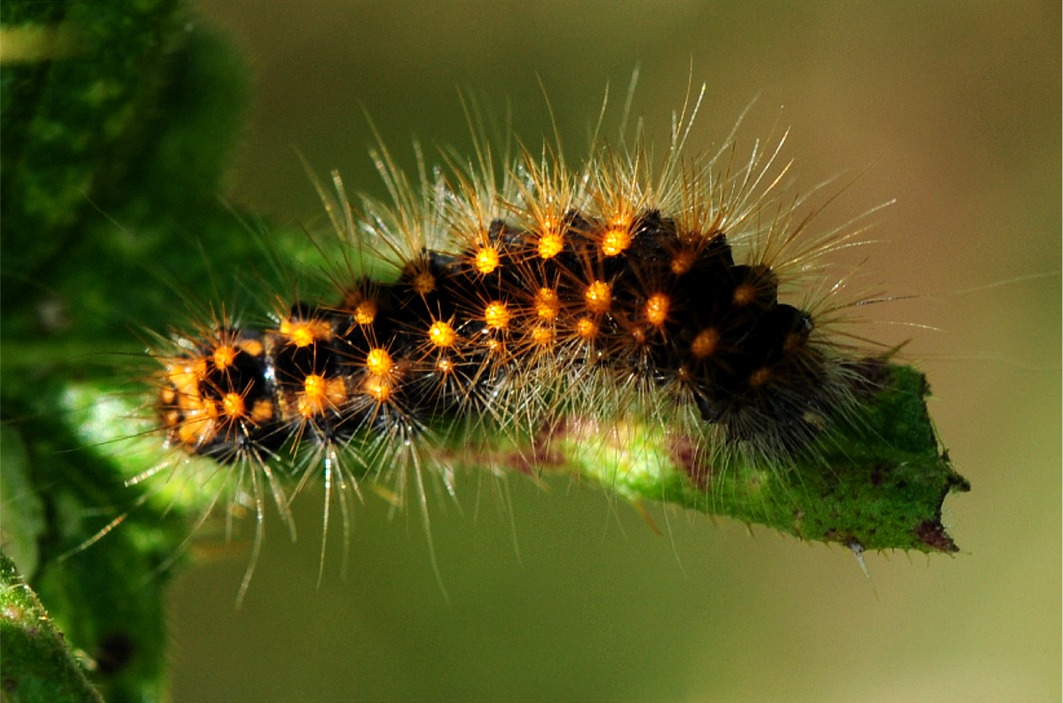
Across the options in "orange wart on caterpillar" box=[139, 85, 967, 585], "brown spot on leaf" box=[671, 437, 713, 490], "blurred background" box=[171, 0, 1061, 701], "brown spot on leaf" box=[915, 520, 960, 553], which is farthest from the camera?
"blurred background" box=[171, 0, 1061, 701]

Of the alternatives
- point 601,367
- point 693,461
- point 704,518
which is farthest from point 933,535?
point 704,518

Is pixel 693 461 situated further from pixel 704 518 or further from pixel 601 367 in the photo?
pixel 704 518

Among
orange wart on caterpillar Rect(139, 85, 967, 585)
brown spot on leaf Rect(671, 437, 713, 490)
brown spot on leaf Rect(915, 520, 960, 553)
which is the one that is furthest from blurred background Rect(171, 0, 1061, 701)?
brown spot on leaf Rect(915, 520, 960, 553)

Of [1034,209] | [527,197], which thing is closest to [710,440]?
[527,197]

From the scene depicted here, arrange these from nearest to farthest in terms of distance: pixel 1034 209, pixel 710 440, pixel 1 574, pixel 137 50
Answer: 1. pixel 1 574
2. pixel 710 440
3. pixel 137 50
4. pixel 1034 209

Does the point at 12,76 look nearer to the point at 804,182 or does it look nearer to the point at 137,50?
the point at 137,50

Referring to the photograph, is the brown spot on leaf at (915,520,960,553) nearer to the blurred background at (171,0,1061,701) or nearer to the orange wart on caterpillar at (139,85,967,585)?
the orange wart on caterpillar at (139,85,967,585)
